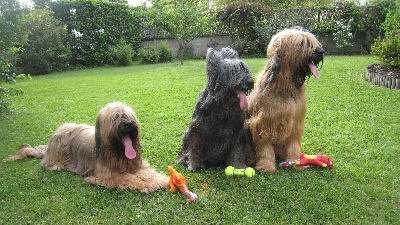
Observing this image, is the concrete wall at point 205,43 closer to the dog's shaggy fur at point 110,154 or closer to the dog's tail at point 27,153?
the dog's tail at point 27,153

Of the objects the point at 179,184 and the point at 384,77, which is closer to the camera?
the point at 179,184

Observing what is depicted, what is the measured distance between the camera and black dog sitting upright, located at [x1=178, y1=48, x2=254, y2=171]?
4.09m

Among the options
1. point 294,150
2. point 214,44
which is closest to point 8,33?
point 294,150

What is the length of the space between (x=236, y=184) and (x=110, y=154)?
158cm

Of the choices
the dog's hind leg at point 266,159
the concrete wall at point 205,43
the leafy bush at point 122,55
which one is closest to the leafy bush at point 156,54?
the leafy bush at point 122,55

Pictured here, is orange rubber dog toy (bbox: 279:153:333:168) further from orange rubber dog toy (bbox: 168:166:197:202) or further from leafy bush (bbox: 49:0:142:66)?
leafy bush (bbox: 49:0:142:66)

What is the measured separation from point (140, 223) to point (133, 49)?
1697cm

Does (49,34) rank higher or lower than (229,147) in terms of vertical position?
higher

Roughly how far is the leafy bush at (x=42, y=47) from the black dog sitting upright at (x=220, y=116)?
1337cm

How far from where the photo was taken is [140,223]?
11.6 ft

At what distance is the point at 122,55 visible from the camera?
58.2 ft

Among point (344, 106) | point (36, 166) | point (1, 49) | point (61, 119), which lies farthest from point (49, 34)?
point (344, 106)

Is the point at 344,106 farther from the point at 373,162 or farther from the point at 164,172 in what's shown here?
the point at 164,172

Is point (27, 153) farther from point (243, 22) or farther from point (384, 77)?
point (243, 22)
